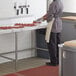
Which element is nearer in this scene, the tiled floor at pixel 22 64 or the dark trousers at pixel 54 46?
the tiled floor at pixel 22 64

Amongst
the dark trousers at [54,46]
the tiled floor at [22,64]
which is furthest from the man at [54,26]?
the tiled floor at [22,64]

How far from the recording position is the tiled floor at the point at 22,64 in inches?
216

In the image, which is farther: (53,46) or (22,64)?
(22,64)

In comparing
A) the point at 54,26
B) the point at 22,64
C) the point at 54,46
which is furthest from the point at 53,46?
the point at 22,64

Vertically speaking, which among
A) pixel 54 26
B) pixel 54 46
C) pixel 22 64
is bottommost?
pixel 22 64

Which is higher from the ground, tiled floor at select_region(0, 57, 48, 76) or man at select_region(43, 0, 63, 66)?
man at select_region(43, 0, 63, 66)

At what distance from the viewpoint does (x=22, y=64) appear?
5930 millimetres

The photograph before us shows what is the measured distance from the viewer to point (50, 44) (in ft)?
A: 18.6

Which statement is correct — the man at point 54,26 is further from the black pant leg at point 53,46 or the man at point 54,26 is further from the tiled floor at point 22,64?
the tiled floor at point 22,64

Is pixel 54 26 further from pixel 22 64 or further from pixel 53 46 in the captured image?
pixel 22 64

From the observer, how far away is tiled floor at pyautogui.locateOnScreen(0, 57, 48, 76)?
5.49m

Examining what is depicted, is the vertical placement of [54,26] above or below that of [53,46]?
above

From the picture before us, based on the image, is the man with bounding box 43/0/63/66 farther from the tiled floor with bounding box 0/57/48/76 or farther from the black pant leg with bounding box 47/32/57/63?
the tiled floor with bounding box 0/57/48/76

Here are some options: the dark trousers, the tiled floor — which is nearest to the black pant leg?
the dark trousers
